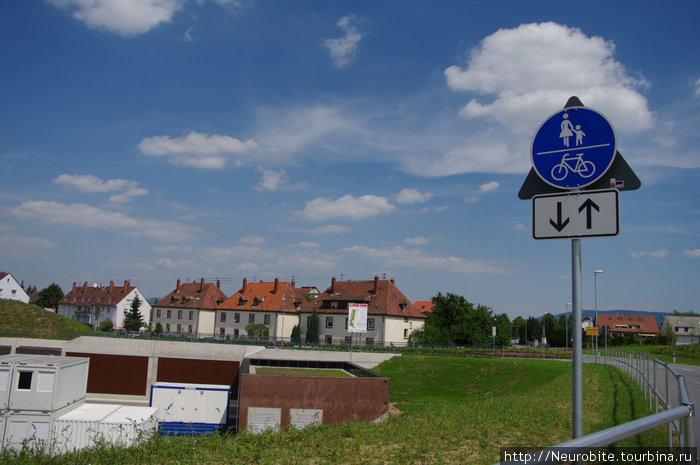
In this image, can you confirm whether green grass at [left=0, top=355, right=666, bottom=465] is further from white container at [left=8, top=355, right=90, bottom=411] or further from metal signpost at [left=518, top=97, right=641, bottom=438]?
white container at [left=8, top=355, right=90, bottom=411]

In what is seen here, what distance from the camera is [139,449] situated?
8.30 metres

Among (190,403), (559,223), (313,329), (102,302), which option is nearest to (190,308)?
(313,329)

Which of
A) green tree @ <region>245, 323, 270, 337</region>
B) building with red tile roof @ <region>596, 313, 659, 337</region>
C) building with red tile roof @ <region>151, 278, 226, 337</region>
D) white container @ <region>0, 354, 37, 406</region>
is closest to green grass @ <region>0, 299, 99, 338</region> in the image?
building with red tile roof @ <region>151, 278, 226, 337</region>

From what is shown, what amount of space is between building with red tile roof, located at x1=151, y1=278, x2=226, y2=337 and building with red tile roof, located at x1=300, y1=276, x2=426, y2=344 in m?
20.7

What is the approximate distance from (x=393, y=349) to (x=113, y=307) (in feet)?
275

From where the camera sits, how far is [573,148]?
184 inches

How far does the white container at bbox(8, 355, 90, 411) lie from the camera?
25922 mm

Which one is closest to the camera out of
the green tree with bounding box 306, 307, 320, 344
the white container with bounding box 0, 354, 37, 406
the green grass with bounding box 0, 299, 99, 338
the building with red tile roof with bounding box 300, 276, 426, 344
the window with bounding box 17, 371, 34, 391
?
the window with bounding box 17, 371, 34, 391

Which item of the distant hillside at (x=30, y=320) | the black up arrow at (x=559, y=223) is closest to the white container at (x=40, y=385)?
the black up arrow at (x=559, y=223)

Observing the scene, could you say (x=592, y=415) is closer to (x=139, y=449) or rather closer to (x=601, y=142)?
(x=601, y=142)

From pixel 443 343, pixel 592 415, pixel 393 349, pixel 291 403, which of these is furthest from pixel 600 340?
pixel 592 415

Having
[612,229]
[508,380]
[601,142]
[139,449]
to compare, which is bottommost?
[508,380]

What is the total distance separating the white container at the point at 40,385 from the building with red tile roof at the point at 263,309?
155 feet

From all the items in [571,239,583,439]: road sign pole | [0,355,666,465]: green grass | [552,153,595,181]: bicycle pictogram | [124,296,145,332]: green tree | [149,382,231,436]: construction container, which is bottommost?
[149,382,231,436]: construction container
